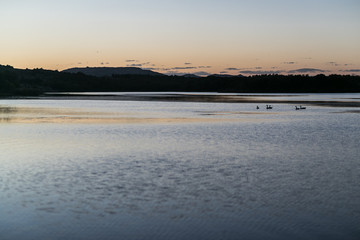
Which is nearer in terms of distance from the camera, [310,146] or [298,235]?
[298,235]

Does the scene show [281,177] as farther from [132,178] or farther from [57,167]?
[57,167]

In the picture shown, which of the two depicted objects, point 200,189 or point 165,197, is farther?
point 200,189

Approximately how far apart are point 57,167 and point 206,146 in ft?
28.3

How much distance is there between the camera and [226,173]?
15.8m

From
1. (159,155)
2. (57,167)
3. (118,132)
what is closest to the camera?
(57,167)

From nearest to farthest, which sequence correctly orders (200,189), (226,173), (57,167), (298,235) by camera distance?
1. (298,235)
2. (200,189)
3. (226,173)
4. (57,167)

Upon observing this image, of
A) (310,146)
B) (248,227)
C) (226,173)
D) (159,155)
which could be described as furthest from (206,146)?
(248,227)

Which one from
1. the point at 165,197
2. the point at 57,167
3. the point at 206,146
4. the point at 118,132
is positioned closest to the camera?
the point at 165,197

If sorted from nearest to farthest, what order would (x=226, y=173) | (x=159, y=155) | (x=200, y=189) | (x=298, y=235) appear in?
(x=298, y=235)
(x=200, y=189)
(x=226, y=173)
(x=159, y=155)

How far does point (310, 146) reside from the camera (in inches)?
921

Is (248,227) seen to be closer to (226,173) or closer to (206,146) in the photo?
(226,173)

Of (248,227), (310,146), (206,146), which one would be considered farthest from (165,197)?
(310,146)

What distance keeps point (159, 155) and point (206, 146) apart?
156 inches

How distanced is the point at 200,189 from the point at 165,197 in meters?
1.40
